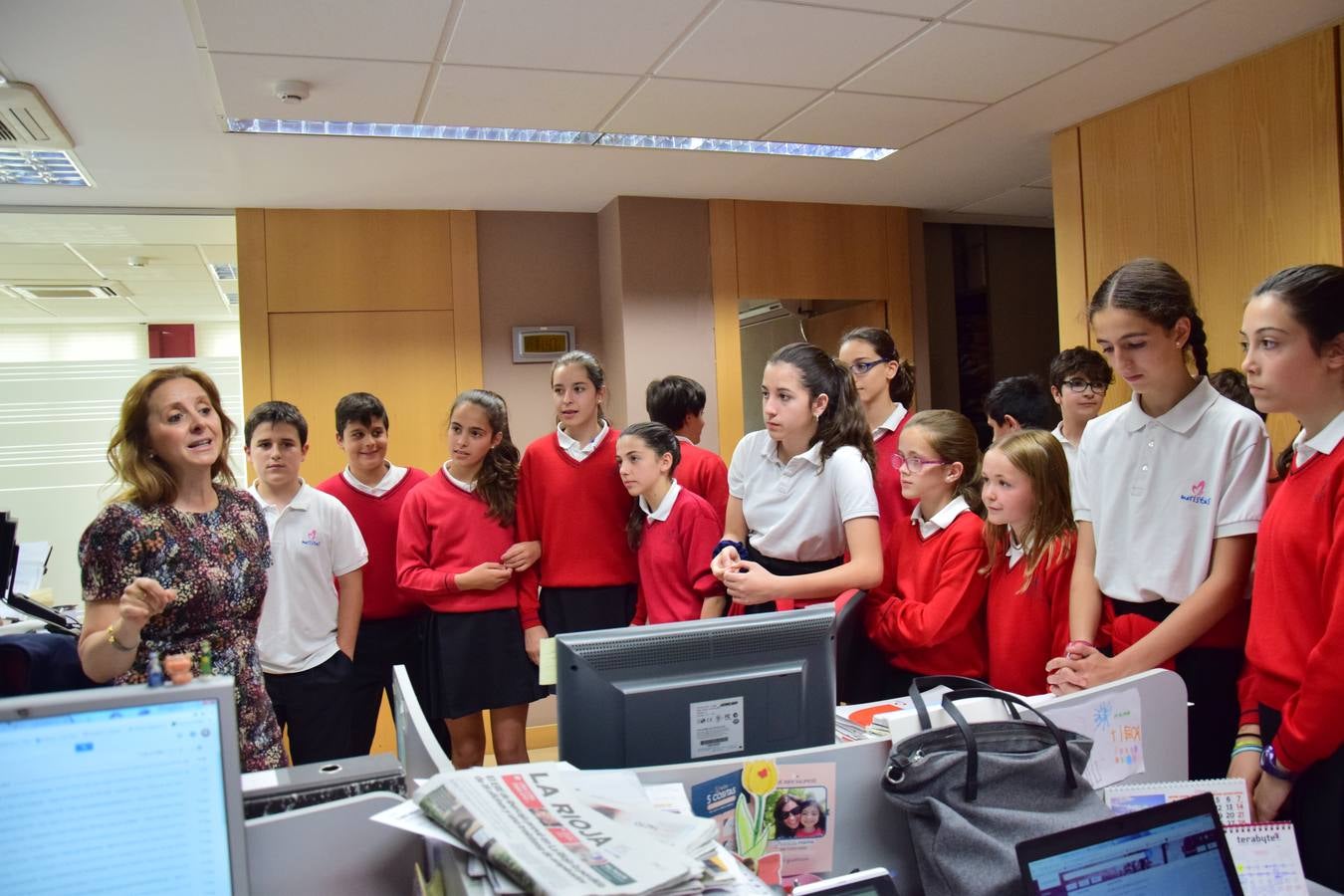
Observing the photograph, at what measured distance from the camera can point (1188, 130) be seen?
3537 mm

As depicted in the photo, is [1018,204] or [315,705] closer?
[315,705]

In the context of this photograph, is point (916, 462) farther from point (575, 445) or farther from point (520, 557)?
point (520, 557)

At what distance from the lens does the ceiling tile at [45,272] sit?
18.6 feet

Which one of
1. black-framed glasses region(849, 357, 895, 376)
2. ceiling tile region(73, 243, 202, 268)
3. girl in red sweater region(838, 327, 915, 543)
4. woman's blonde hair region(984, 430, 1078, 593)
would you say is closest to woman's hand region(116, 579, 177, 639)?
woman's blonde hair region(984, 430, 1078, 593)

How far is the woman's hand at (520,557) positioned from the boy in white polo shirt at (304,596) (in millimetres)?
425

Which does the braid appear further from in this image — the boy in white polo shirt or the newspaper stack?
the boy in white polo shirt

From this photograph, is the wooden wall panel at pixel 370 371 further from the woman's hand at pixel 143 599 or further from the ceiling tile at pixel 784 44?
the woman's hand at pixel 143 599

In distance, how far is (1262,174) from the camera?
3.29m

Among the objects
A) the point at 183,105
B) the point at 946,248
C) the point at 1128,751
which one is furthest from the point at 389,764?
the point at 946,248

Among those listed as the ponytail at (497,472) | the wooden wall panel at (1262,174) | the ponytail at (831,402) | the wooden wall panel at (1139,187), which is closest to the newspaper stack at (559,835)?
the ponytail at (831,402)

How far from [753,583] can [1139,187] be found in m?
2.72

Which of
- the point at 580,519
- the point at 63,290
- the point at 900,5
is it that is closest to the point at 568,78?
the point at 900,5

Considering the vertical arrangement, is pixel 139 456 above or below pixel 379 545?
above

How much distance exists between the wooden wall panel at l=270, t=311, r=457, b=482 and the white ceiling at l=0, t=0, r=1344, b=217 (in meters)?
0.60
